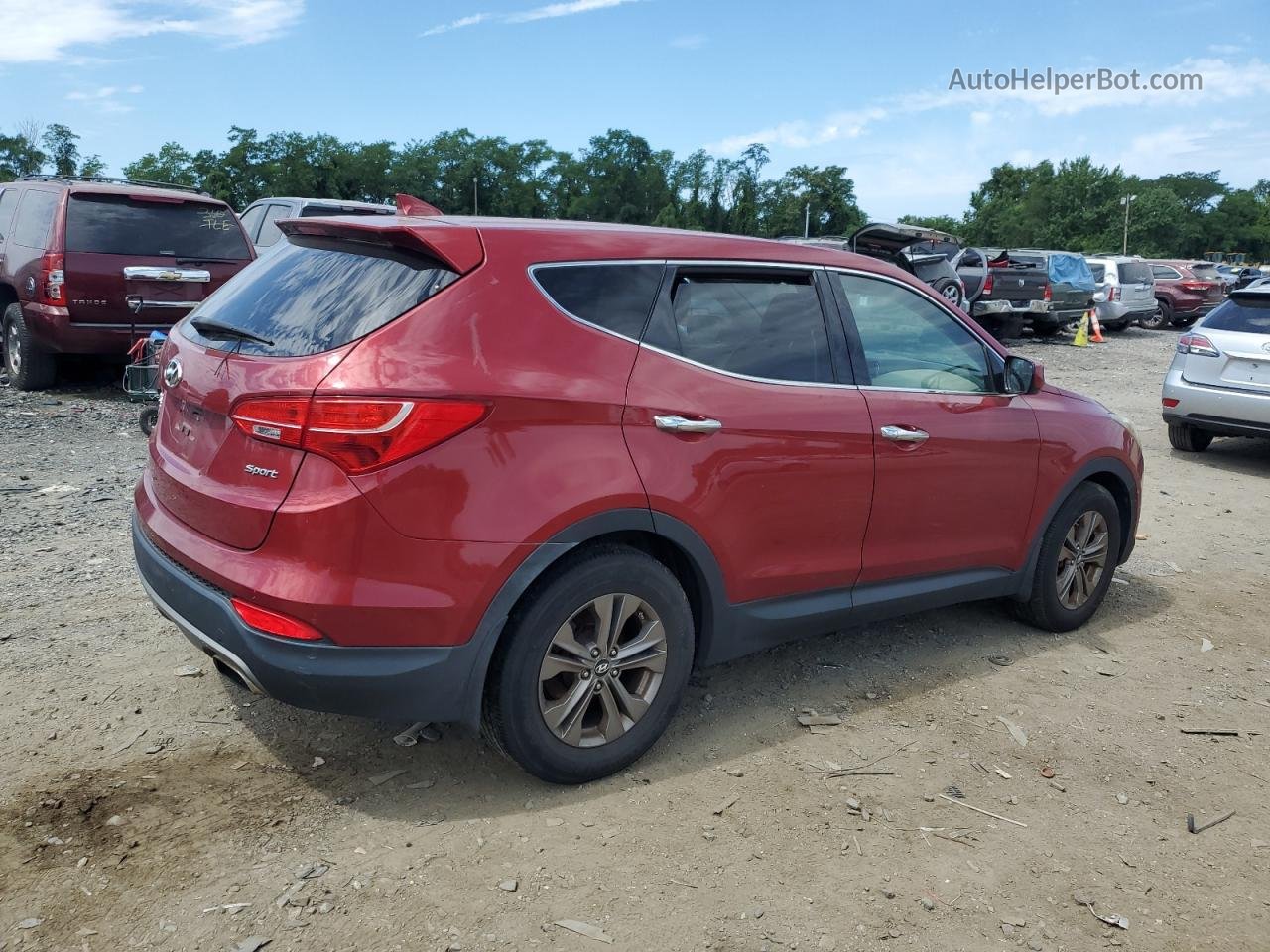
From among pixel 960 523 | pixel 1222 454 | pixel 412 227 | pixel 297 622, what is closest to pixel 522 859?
pixel 297 622

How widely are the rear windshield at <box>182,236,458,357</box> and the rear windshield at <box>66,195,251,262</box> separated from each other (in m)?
7.08

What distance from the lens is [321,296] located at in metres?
3.26

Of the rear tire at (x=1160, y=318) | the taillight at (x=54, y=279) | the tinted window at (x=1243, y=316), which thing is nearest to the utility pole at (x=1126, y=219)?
the rear tire at (x=1160, y=318)

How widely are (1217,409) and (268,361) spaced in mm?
8970

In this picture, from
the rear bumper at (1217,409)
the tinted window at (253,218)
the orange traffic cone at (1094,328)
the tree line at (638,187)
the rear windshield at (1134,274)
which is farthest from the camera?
the tree line at (638,187)

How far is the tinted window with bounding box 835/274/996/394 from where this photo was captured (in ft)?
13.8

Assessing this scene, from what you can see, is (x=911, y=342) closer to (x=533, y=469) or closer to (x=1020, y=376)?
(x=1020, y=376)

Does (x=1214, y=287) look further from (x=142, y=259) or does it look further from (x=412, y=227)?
(x=412, y=227)

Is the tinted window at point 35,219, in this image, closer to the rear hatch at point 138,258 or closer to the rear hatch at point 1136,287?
the rear hatch at point 138,258

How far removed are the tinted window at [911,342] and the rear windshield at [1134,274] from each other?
2491 centimetres

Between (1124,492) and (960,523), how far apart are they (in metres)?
1.41

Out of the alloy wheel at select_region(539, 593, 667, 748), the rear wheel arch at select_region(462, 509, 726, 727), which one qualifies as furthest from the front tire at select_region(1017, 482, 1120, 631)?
the alloy wheel at select_region(539, 593, 667, 748)

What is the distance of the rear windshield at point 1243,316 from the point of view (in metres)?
9.55

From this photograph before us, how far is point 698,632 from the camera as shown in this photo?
3.77 metres
